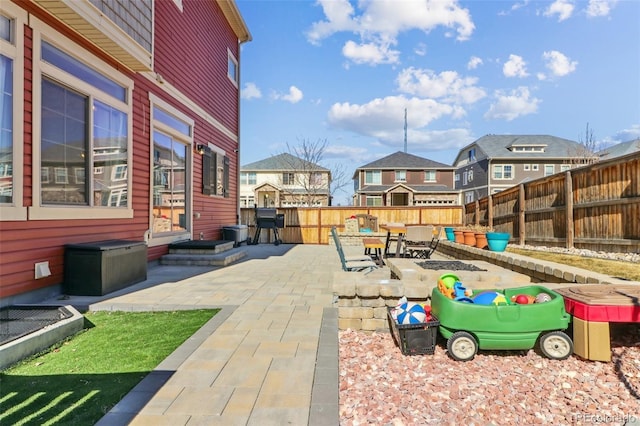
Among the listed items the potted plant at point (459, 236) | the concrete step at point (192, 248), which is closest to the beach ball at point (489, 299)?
the concrete step at point (192, 248)

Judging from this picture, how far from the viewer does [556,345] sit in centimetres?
296

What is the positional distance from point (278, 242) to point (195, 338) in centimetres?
1074

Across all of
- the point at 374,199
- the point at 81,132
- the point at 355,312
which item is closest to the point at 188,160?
the point at 81,132

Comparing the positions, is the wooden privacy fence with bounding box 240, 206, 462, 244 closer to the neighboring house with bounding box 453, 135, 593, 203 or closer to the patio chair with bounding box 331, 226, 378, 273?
the patio chair with bounding box 331, 226, 378, 273

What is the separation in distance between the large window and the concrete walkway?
1308 inches

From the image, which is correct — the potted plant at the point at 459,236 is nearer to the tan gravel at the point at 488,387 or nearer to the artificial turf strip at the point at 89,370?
the tan gravel at the point at 488,387

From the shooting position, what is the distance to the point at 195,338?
309 centimetres

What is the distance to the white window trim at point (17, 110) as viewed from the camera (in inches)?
152

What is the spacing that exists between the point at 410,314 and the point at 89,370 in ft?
8.91

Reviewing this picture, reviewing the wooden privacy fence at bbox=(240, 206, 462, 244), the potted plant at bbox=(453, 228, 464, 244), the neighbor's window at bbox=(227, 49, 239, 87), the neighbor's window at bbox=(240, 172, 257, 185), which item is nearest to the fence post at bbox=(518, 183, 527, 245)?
the potted plant at bbox=(453, 228, 464, 244)

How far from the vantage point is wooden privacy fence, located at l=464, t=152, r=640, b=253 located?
613 centimetres

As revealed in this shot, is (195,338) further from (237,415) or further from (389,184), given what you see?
(389,184)

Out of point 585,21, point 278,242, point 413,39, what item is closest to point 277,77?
point 413,39

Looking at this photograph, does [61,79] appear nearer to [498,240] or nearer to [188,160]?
[188,160]
